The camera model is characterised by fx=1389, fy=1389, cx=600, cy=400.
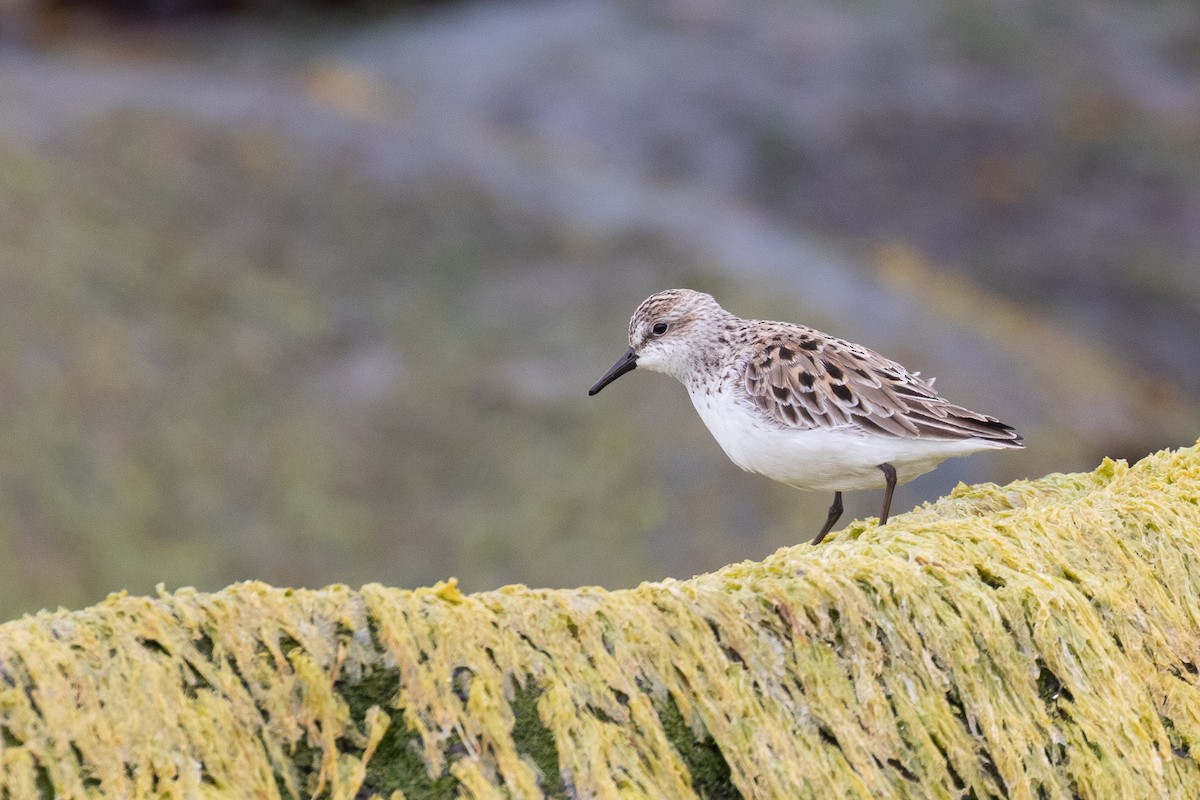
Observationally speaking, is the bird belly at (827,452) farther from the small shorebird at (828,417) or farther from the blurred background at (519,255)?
the blurred background at (519,255)

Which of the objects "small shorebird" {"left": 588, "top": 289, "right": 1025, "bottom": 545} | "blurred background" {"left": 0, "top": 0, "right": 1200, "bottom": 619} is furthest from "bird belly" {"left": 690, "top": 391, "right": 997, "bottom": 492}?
"blurred background" {"left": 0, "top": 0, "right": 1200, "bottom": 619}

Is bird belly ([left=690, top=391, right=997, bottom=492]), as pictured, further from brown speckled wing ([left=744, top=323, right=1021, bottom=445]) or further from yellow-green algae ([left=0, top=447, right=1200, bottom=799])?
yellow-green algae ([left=0, top=447, right=1200, bottom=799])

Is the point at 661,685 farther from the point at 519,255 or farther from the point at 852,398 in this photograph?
the point at 519,255

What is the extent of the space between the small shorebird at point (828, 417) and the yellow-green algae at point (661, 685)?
1026 millimetres

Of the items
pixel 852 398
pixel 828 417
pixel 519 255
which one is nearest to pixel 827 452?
pixel 828 417

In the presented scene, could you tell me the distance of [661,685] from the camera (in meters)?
3.49

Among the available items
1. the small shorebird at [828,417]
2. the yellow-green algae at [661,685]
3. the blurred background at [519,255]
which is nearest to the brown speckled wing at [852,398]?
the small shorebird at [828,417]

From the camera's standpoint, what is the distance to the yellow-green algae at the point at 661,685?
3.12 meters

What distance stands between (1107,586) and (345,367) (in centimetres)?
770

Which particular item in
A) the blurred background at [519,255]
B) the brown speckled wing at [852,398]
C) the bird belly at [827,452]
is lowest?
the bird belly at [827,452]

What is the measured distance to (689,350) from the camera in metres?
6.00

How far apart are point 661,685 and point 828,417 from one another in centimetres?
208

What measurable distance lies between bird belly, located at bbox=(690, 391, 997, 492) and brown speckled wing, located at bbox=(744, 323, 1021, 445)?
0.03 metres

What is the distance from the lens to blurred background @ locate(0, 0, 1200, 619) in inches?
395
